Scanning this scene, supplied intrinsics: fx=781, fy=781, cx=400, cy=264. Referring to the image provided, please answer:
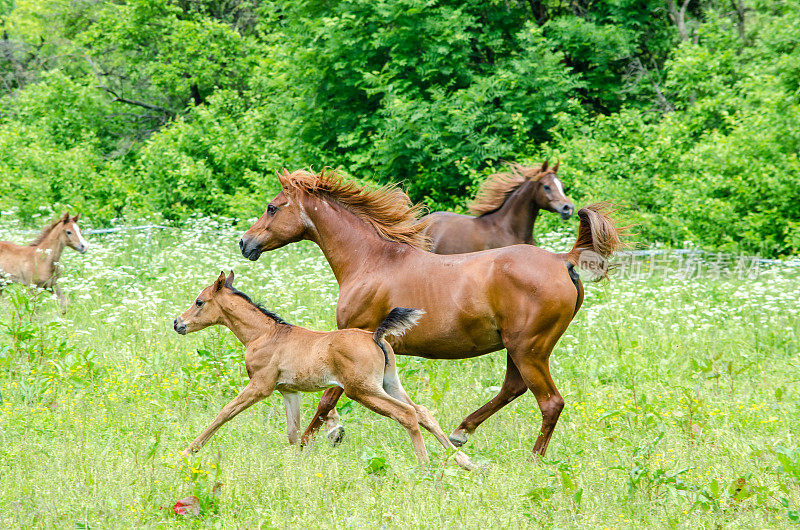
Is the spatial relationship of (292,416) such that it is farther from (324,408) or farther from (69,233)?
(69,233)

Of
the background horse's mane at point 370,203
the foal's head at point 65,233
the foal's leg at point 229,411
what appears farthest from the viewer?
the foal's head at point 65,233

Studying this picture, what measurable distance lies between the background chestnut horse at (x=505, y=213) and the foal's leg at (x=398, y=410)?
12.8 ft

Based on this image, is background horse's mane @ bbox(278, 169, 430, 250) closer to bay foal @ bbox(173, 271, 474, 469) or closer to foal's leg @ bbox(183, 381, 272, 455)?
bay foal @ bbox(173, 271, 474, 469)

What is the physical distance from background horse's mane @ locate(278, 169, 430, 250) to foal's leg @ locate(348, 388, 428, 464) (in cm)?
154

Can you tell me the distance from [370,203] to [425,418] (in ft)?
6.47

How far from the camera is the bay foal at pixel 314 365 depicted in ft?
17.7

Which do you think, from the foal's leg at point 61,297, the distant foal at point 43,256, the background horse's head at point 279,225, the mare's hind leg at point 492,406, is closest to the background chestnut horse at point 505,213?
the background horse's head at point 279,225

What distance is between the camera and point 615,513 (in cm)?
466

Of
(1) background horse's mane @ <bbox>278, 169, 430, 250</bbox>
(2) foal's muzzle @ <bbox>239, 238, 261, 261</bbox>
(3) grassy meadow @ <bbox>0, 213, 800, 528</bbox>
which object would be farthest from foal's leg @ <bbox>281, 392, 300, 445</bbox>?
(1) background horse's mane @ <bbox>278, 169, 430, 250</bbox>

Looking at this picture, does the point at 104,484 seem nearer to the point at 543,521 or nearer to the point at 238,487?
the point at 238,487

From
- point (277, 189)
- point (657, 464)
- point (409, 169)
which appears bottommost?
point (277, 189)

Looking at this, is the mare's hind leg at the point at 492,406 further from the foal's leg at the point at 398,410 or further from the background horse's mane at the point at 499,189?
the background horse's mane at the point at 499,189

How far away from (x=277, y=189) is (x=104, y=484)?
517 inches

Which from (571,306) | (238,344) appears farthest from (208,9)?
(571,306)
